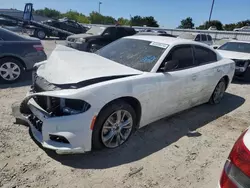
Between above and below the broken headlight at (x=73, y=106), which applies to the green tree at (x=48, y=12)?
above

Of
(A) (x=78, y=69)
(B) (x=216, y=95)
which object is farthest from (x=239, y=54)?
(A) (x=78, y=69)

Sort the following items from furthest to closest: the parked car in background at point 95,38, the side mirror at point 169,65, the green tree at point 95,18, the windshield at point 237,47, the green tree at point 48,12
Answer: the green tree at point 48,12
the green tree at point 95,18
the parked car in background at point 95,38
the windshield at point 237,47
the side mirror at point 169,65

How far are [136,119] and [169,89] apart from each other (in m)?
0.74

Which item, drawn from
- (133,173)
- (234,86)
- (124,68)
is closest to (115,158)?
(133,173)

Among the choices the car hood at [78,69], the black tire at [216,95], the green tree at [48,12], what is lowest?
the black tire at [216,95]

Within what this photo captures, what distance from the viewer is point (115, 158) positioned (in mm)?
2953

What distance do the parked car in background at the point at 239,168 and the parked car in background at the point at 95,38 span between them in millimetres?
9335

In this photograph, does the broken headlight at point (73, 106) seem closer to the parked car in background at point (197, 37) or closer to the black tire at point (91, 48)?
the black tire at point (91, 48)

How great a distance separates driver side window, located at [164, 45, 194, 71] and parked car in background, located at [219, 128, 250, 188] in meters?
2.24

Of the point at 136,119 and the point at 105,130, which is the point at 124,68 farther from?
the point at 105,130

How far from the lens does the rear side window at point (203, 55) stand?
14.2ft

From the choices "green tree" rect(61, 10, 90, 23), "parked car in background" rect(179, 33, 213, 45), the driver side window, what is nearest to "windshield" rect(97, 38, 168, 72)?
the driver side window

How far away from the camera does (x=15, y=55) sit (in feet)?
18.4

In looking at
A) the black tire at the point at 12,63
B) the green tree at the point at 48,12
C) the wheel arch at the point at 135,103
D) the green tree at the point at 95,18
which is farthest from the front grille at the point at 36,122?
the green tree at the point at 48,12
